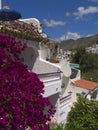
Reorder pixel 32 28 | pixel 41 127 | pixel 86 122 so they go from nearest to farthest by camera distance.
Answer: pixel 41 127, pixel 32 28, pixel 86 122

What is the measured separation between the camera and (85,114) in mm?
19188

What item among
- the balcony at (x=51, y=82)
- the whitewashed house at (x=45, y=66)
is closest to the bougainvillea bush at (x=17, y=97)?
the whitewashed house at (x=45, y=66)

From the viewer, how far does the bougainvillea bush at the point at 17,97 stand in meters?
7.05

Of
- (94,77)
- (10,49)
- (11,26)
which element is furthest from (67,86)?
(94,77)

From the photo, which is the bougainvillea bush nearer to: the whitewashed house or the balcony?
the whitewashed house

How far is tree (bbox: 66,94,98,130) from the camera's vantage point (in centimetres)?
1842

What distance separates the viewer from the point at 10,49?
8.52 meters

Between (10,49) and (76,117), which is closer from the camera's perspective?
(10,49)

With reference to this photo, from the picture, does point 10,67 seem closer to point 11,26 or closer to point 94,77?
point 11,26

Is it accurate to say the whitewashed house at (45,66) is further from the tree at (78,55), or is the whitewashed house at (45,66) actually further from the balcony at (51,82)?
the tree at (78,55)

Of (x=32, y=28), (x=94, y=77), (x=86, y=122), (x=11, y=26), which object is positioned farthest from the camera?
(x=94, y=77)

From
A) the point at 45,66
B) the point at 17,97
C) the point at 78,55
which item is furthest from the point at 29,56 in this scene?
the point at 78,55

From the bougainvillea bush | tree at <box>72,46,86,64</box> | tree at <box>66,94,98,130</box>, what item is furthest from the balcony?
tree at <box>72,46,86,64</box>

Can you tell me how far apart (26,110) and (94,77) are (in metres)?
40.5
